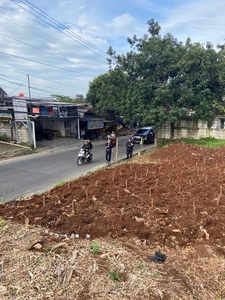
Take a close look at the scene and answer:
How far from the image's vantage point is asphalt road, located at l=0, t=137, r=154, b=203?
28.3 feet

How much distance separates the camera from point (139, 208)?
→ 17.7 feet

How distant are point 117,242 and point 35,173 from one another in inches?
320

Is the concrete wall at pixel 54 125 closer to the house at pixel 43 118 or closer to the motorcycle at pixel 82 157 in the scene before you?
the house at pixel 43 118

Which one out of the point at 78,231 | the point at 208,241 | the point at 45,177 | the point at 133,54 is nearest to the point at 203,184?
the point at 208,241

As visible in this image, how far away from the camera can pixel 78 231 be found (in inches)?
172

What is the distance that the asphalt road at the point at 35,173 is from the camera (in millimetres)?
8633

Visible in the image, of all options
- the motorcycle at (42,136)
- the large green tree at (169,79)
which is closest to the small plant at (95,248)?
the large green tree at (169,79)

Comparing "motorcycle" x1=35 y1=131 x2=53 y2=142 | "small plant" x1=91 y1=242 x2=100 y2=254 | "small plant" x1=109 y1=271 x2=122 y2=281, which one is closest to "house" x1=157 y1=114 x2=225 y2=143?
"motorcycle" x1=35 y1=131 x2=53 y2=142

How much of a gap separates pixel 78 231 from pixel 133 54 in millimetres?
15792

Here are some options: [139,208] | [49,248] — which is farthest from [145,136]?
[49,248]

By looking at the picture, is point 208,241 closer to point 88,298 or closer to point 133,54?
point 88,298

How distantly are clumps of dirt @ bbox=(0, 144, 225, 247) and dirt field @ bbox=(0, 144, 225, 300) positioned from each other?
0.02m

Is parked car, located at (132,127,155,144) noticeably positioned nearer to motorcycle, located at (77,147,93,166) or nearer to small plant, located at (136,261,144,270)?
motorcycle, located at (77,147,93,166)

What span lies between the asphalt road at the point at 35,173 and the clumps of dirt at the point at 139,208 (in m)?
2.06
